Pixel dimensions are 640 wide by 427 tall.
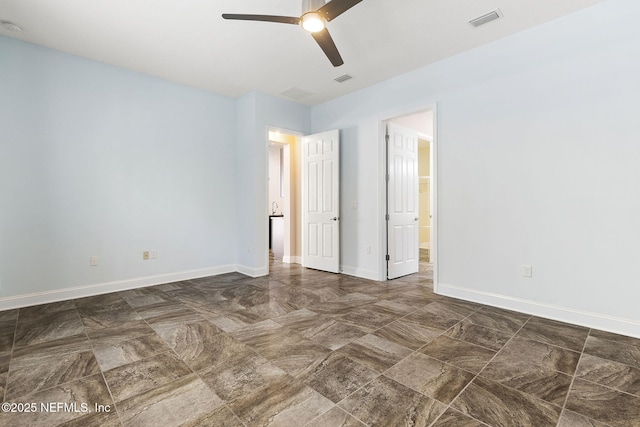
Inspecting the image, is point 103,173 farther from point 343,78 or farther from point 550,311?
point 550,311

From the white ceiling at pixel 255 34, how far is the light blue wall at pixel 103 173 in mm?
403

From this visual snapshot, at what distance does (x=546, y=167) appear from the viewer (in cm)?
302

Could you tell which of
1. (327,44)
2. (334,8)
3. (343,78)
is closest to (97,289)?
(327,44)

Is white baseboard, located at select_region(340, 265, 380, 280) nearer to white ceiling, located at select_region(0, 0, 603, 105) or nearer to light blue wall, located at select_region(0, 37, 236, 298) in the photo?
light blue wall, located at select_region(0, 37, 236, 298)

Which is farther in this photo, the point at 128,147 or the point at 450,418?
the point at 128,147

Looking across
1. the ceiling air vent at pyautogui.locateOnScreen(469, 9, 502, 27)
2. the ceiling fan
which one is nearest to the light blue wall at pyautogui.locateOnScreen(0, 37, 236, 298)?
the ceiling fan

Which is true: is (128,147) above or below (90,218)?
above

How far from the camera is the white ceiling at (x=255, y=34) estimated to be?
2777mm

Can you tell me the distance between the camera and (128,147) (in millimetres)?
4098

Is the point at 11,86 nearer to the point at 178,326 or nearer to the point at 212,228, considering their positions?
the point at 212,228

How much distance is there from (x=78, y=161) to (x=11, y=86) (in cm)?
95

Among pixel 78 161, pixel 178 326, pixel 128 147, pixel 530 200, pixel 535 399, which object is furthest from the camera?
pixel 128 147

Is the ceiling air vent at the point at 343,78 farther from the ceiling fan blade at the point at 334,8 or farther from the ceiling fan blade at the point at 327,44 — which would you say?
the ceiling fan blade at the point at 334,8

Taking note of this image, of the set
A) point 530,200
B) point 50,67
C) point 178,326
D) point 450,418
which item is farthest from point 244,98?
point 450,418
